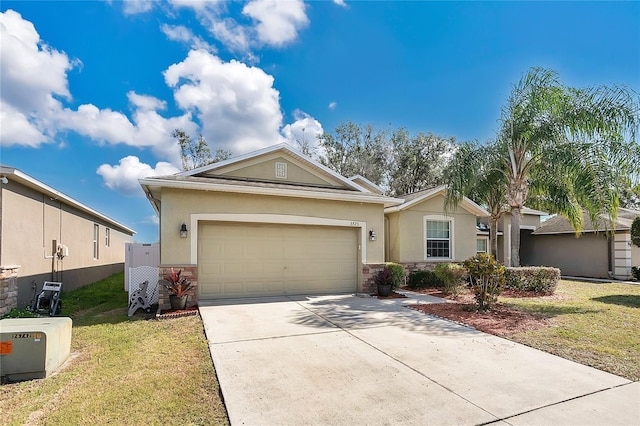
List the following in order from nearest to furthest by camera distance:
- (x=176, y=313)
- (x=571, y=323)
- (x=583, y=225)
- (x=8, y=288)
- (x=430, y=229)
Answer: (x=571, y=323) → (x=176, y=313) → (x=8, y=288) → (x=430, y=229) → (x=583, y=225)

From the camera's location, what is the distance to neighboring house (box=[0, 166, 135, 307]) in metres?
8.59

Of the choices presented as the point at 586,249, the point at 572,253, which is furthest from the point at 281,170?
the point at 572,253

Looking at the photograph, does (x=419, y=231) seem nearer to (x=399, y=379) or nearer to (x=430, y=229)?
(x=430, y=229)

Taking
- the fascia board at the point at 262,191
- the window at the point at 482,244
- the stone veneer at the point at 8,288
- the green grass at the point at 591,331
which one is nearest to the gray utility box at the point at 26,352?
the stone veneer at the point at 8,288

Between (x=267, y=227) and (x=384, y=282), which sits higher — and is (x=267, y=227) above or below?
above

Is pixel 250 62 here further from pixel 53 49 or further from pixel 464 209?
pixel 464 209

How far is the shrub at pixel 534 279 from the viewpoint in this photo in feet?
39.1

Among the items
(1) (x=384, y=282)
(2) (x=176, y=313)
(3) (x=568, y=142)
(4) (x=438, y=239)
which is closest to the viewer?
(2) (x=176, y=313)

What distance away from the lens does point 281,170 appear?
11781 millimetres

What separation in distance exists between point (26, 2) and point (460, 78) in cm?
1485

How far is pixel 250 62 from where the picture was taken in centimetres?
1620

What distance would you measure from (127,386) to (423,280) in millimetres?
11358

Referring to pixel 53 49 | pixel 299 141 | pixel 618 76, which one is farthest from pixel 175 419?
pixel 299 141

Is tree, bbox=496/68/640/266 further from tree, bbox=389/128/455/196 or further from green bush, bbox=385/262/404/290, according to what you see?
tree, bbox=389/128/455/196
